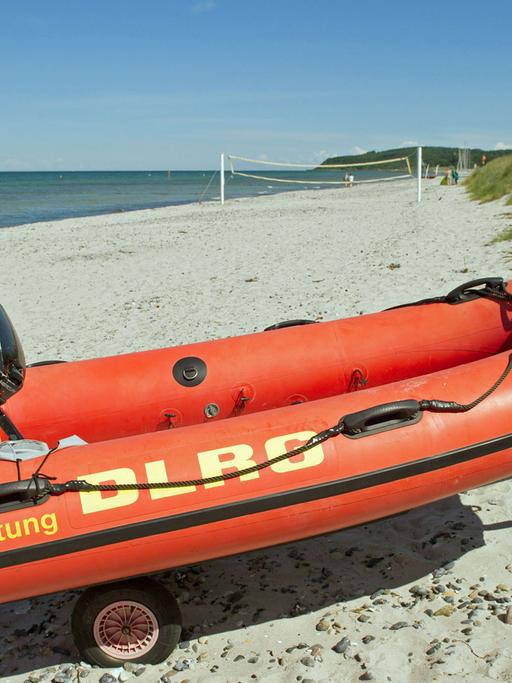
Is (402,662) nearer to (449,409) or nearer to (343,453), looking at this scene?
(343,453)

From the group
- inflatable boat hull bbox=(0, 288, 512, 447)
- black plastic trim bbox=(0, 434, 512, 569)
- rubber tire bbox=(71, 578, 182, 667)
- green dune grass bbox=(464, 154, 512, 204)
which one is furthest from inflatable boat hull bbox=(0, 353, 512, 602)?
green dune grass bbox=(464, 154, 512, 204)

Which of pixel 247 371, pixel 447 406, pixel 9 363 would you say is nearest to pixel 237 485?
pixel 447 406

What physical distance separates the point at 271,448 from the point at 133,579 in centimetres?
69

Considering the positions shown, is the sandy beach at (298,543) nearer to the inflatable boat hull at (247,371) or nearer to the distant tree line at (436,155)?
the inflatable boat hull at (247,371)

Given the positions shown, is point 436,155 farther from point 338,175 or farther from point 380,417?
point 380,417

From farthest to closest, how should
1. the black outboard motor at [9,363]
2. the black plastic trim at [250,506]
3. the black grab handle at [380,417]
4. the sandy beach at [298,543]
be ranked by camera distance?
the black outboard motor at [9,363], the black grab handle at [380,417], the sandy beach at [298,543], the black plastic trim at [250,506]

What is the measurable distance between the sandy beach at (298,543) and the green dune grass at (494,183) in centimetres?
76

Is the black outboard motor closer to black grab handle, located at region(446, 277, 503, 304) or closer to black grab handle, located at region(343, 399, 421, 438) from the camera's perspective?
black grab handle, located at region(343, 399, 421, 438)

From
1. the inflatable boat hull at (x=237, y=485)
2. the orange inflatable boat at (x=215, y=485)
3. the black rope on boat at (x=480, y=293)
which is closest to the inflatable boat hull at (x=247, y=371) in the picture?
the black rope on boat at (x=480, y=293)

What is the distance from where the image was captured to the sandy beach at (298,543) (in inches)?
100.0

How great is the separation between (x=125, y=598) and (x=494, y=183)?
16.6 metres

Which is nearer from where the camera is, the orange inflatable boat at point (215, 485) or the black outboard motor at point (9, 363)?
the orange inflatable boat at point (215, 485)

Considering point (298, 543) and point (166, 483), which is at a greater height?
point (166, 483)

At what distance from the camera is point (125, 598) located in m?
2.58
